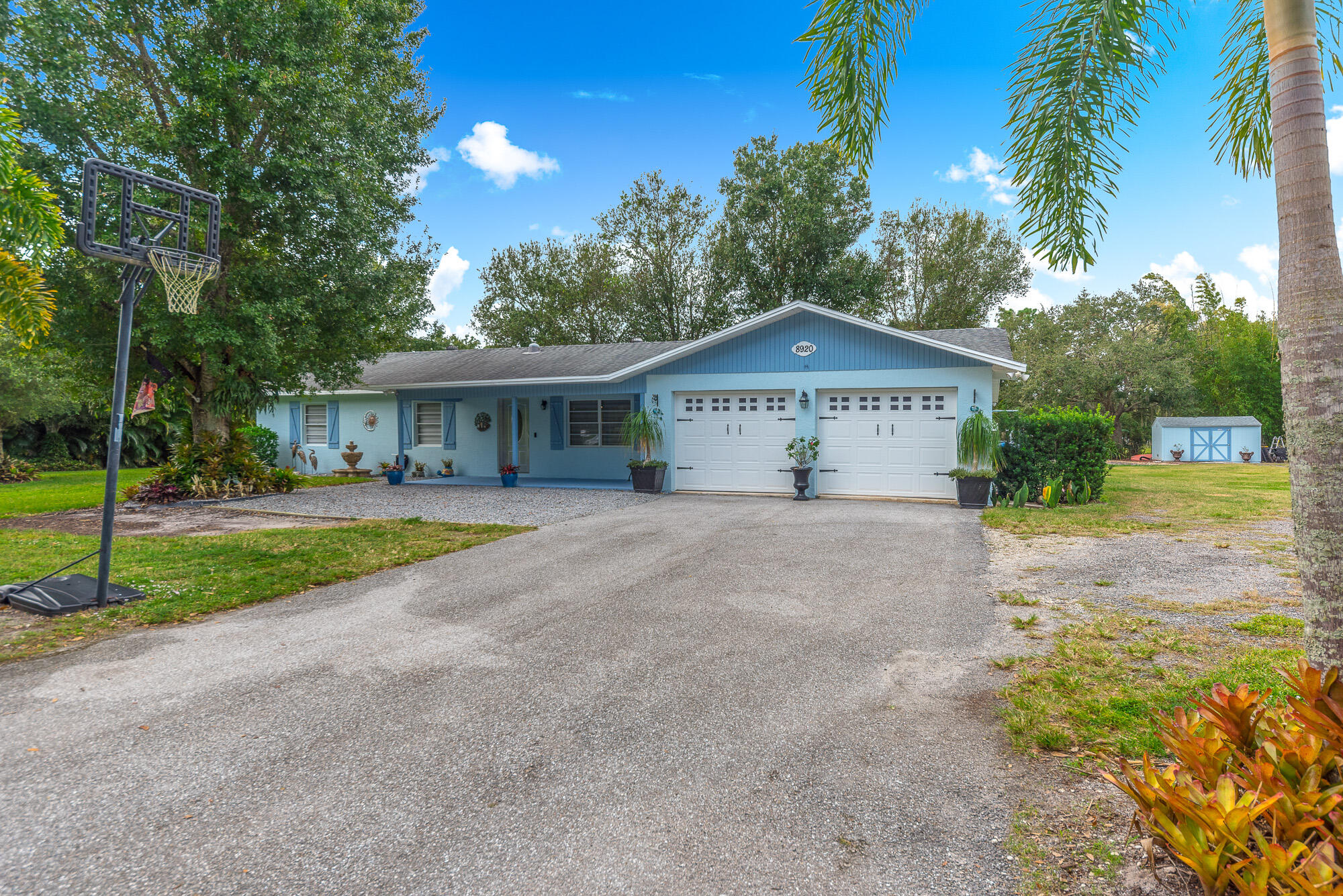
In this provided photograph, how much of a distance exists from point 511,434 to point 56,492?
9249mm

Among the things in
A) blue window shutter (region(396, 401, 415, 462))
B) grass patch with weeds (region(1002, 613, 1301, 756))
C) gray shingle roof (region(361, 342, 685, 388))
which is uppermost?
gray shingle roof (region(361, 342, 685, 388))

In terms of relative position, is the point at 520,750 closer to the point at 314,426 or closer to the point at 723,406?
the point at 723,406

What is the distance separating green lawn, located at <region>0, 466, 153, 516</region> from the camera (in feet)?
37.7

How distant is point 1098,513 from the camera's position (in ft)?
32.9

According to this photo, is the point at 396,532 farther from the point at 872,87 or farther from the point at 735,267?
the point at 735,267

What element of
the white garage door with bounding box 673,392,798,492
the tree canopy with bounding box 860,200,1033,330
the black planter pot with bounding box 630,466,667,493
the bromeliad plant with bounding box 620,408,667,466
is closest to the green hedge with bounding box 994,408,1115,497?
the white garage door with bounding box 673,392,798,492

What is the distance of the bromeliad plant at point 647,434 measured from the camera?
43.4 ft

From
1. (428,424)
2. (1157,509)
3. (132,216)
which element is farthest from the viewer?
(428,424)

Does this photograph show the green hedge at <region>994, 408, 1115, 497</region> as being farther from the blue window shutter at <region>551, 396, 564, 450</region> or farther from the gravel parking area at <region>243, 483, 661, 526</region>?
the blue window shutter at <region>551, 396, 564, 450</region>

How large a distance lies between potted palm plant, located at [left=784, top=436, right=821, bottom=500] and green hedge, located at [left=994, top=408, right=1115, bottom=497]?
3.14 meters

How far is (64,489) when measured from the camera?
14.2 metres

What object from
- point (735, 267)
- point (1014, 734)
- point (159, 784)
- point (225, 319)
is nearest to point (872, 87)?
point (1014, 734)

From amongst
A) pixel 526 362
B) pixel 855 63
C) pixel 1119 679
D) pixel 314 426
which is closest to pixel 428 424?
pixel 526 362

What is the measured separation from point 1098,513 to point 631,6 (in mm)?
13675
